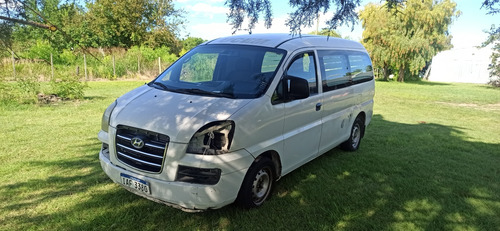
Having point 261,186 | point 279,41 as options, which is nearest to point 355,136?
point 279,41

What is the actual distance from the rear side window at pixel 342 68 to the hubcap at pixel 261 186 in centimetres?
166

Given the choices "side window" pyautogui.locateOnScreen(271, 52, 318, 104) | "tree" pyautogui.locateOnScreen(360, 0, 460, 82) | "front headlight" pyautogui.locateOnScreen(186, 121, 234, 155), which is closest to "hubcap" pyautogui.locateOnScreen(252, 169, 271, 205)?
"front headlight" pyautogui.locateOnScreen(186, 121, 234, 155)

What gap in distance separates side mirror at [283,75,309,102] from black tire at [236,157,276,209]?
2.71 ft

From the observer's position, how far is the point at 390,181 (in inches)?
182

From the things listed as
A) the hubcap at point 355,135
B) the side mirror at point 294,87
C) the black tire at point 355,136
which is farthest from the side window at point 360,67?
the side mirror at point 294,87

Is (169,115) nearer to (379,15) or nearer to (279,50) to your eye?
(279,50)

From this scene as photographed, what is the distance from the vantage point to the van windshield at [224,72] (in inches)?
142

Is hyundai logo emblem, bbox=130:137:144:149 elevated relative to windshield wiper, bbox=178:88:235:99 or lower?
lower

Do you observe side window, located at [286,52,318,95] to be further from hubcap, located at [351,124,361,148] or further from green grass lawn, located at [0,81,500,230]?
hubcap, located at [351,124,361,148]

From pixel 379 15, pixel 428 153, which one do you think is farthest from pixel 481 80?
pixel 428 153

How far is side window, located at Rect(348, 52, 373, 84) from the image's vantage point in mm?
5658

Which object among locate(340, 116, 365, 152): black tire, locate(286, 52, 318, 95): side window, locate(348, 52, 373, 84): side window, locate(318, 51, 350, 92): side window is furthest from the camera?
locate(340, 116, 365, 152): black tire

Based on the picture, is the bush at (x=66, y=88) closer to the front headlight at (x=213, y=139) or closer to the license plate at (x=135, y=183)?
the license plate at (x=135, y=183)

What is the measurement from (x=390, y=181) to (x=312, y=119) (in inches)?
60.9
